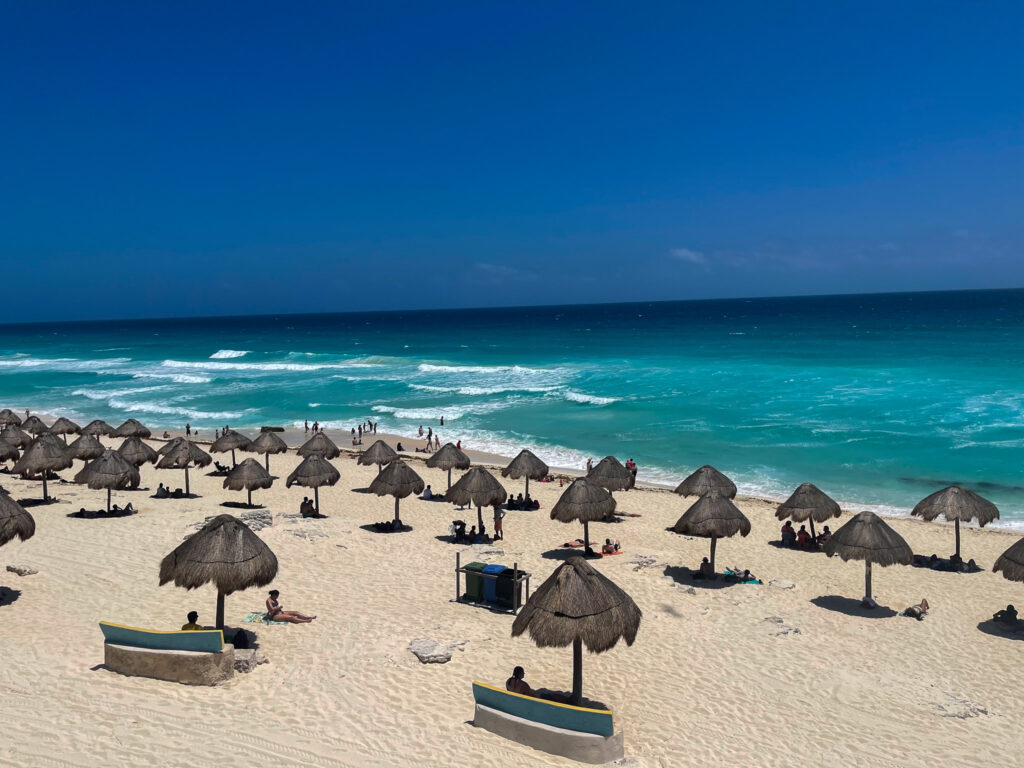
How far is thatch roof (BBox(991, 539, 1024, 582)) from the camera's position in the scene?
38.4 feet

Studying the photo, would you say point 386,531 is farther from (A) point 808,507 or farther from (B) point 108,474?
(A) point 808,507

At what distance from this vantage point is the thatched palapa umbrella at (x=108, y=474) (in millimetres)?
17734

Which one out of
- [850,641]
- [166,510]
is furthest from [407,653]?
[166,510]

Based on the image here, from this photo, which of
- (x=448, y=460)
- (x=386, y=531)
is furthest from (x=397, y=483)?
(x=448, y=460)

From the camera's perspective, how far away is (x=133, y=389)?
176 feet

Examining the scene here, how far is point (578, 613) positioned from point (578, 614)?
1cm

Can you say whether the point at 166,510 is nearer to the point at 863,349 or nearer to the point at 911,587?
the point at 911,587

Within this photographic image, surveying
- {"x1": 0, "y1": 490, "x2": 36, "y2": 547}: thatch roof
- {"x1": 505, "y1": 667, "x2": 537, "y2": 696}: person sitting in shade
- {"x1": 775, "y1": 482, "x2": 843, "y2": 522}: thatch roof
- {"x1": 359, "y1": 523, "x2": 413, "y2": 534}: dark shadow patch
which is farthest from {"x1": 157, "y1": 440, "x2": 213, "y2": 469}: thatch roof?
{"x1": 775, "y1": 482, "x2": 843, "y2": 522}: thatch roof

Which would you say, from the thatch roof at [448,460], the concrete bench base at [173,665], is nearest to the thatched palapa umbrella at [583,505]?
the thatch roof at [448,460]

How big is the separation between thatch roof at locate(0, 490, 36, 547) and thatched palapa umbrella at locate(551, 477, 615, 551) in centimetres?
931

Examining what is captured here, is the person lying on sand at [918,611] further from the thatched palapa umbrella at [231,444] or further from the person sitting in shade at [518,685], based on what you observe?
the thatched palapa umbrella at [231,444]

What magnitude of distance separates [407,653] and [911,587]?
34.0ft

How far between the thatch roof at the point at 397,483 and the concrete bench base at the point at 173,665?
329 inches

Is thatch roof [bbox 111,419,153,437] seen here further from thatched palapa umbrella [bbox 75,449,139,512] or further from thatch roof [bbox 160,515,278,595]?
thatch roof [bbox 160,515,278,595]
